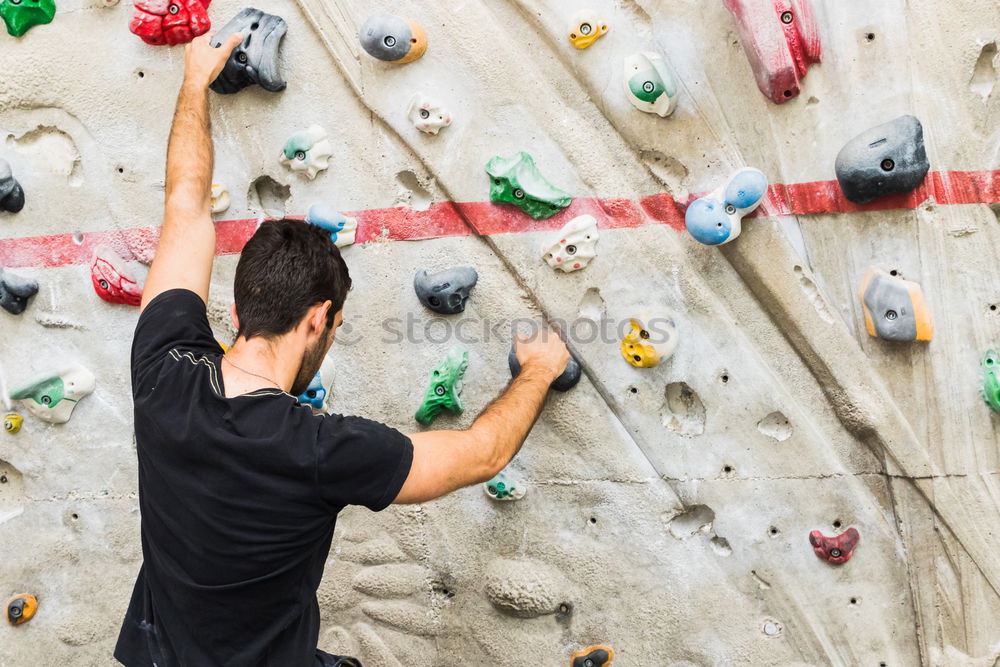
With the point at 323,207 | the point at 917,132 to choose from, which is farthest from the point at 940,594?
the point at 323,207

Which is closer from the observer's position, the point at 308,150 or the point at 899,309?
the point at 899,309

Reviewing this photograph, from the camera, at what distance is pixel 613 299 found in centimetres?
250

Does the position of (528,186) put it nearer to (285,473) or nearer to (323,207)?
(323,207)

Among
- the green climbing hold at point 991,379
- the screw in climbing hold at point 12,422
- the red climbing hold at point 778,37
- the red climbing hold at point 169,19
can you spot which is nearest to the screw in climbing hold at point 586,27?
the red climbing hold at point 778,37

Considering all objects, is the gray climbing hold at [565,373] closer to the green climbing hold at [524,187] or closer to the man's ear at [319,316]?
the green climbing hold at [524,187]

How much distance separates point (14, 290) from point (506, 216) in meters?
1.38

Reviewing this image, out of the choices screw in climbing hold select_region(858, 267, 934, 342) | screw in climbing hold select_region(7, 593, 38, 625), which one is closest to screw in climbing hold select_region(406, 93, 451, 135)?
screw in climbing hold select_region(858, 267, 934, 342)

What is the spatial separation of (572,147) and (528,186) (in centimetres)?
15

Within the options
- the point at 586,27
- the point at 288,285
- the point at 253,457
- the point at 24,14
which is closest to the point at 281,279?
the point at 288,285

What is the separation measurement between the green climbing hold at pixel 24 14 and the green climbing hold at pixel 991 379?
2.53 meters

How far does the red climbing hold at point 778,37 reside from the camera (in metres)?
2.23

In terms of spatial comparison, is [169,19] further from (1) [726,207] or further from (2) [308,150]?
(1) [726,207]

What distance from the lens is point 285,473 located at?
1762 millimetres

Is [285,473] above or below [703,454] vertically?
above
